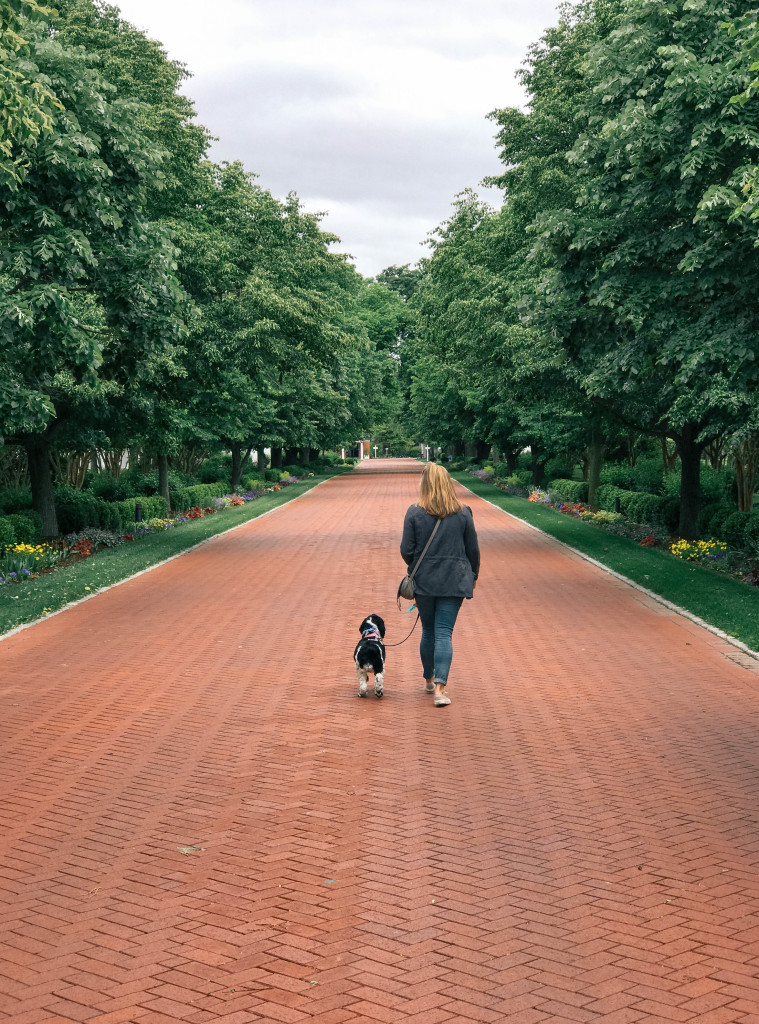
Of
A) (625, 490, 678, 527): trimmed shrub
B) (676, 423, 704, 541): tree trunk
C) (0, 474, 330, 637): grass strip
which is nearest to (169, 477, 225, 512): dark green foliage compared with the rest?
(0, 474, 330, 637): grass strip

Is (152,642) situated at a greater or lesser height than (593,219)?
lesser

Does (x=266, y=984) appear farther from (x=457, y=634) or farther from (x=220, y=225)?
(x=220, y=225)

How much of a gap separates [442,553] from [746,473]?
17145mm

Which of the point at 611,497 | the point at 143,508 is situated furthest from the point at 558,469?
the point at 143,508

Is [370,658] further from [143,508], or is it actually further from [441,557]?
[143,508]

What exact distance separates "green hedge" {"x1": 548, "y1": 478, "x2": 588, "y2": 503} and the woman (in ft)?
80.3

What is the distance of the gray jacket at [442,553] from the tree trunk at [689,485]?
43.5ft

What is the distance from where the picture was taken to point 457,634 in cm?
1216

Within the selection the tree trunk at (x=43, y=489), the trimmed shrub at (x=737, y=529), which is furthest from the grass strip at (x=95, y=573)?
the trimmed shrub at (x=737, y=529)

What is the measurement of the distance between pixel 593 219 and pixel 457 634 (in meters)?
6.80

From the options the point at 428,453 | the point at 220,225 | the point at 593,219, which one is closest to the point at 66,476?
the point at 220,225

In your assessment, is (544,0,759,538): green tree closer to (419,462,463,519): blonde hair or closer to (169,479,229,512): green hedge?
(419,462,463,519): blonde hair

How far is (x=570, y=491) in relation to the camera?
33.9 metres

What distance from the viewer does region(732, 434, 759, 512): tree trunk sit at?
23078mm
